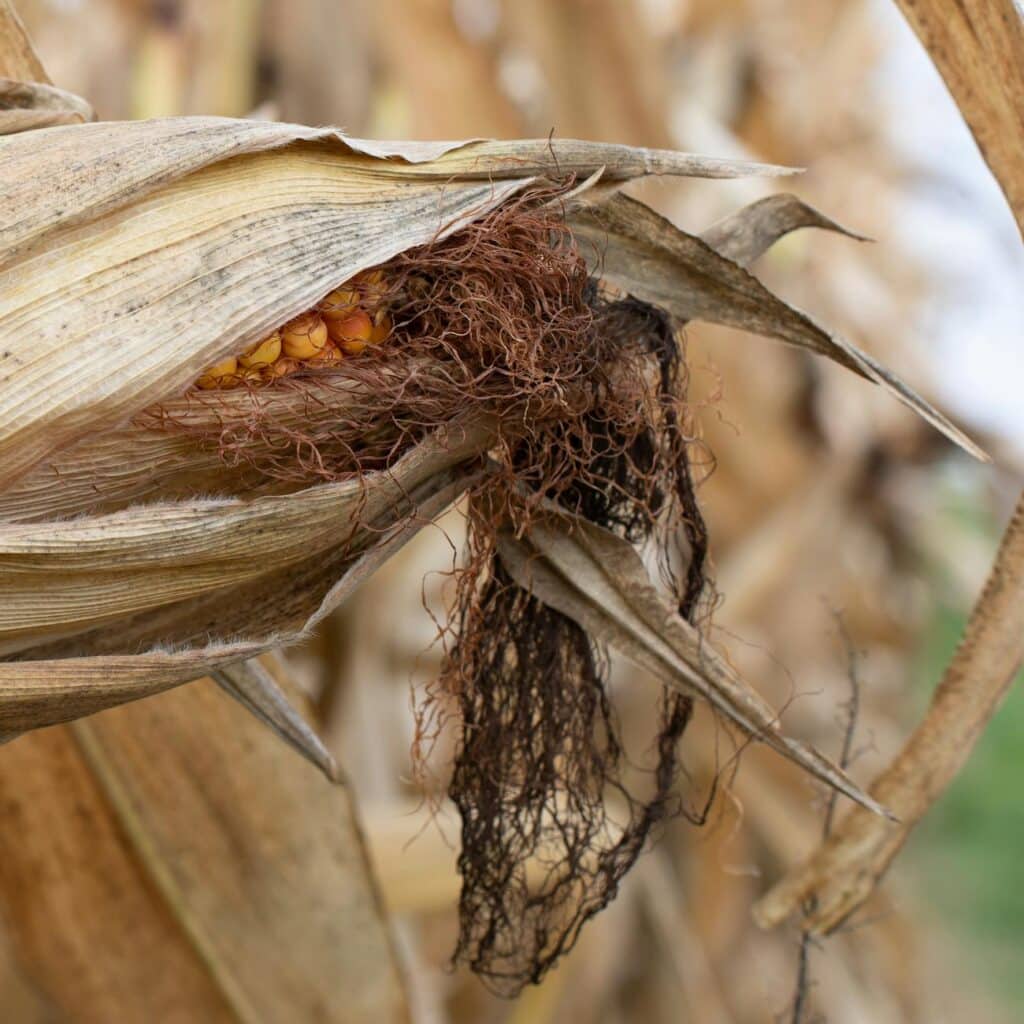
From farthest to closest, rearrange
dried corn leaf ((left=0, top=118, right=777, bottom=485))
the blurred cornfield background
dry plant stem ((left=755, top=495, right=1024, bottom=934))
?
the blurred cornfield background
dry plant stem ((left=755, top=495, right=1024, bottom=934))
dried corn leaf ((left=0, top=118, right=777, bottom=485))

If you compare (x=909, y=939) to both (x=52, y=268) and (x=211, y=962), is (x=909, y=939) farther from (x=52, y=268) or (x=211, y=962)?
(x=52, y=268)

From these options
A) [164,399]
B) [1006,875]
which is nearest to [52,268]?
[164,399]

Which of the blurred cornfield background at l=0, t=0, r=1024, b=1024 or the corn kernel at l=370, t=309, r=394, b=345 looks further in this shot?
the blurred cornfield background at l=0, t=0, r=1024, b=1024

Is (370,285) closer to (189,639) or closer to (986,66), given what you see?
(189,639)

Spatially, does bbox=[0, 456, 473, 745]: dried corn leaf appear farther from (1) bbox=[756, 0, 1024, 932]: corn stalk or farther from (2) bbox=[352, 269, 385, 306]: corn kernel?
(1) bbox=[756, 0, 1024, 932]: corn stalk

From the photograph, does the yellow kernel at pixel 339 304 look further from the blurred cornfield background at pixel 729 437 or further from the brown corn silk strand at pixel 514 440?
the blurred cornfield background at pixel 729 437

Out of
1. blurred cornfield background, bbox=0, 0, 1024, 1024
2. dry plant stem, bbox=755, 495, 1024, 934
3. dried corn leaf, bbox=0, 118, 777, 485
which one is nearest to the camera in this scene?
dried corn leaf, bbox=0, 118, 777, 485

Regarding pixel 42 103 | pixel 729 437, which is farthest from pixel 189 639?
pixel 729 437

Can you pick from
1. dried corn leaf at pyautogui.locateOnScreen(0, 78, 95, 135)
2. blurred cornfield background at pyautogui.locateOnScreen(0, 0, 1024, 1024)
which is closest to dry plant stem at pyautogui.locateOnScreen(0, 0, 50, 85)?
dried corn leaf at pyautogui.locateOnScreen(0, 78, 95, 135)

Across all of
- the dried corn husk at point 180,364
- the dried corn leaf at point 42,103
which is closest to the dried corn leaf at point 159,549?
the dried corn husk at point 180,364
